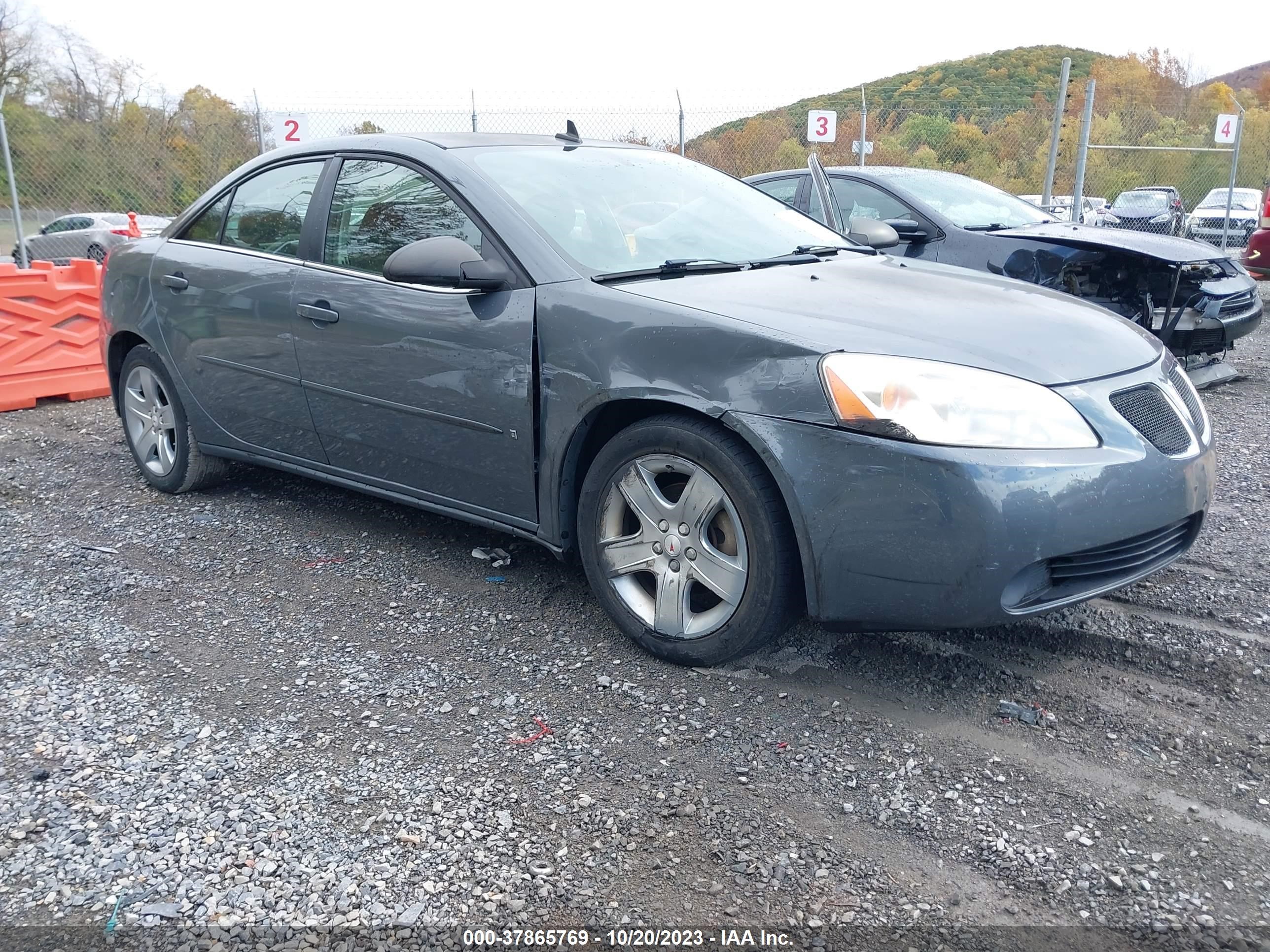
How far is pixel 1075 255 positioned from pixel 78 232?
15972 millimetres

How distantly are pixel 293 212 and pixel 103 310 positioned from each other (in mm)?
1582

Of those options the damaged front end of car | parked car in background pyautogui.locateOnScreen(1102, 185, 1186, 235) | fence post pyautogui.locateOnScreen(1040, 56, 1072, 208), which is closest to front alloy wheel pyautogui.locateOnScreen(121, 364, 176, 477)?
the damaged front end of car

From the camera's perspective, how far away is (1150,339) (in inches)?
129

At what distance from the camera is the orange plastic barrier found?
6.87 meters

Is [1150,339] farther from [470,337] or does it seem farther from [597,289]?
[470,337]

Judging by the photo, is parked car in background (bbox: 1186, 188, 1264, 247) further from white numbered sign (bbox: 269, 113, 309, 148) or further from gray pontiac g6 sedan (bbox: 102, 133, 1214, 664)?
gray pontiac g6 sedan (bbox: 102, 133, 1214, 664)

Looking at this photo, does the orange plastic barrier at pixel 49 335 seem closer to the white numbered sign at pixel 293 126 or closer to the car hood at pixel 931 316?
the car hood at pixel 931 316

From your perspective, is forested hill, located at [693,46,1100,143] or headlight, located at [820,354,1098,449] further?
forested hill, located at [693,46,1100,143]

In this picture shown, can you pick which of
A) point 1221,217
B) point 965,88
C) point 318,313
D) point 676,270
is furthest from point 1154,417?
point 965,88

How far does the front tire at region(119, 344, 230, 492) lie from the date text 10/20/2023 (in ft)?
11.0

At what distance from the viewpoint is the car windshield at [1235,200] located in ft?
70.0

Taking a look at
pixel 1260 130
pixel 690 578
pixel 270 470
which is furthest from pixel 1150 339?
pixel 1260 130

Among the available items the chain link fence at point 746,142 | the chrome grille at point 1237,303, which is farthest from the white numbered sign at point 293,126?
the chrome grille at point 1237,303

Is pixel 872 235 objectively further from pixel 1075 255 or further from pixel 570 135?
pixel 1075 255
